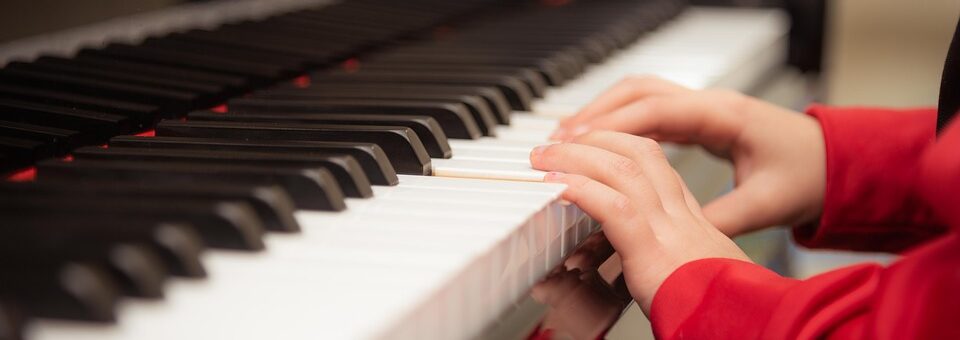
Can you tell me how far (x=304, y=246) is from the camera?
2.10 ft

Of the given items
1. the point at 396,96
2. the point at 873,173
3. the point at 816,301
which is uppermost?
the point at 396,96

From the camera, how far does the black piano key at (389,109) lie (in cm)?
101

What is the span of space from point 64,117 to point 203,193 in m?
0.30

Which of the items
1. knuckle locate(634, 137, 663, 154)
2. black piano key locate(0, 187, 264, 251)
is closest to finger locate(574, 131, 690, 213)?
knuckle locate(634, 137, 663, 154)

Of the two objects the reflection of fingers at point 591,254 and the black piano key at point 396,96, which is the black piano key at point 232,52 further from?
the reflection of fingers at point 591,254

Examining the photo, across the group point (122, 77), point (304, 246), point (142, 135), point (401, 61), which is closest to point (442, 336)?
point (304, 246)

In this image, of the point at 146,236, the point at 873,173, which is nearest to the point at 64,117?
the point at 146,236

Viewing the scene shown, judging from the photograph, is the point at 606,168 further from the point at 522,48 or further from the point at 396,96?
the point at 522,48

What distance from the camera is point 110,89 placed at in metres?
1.01

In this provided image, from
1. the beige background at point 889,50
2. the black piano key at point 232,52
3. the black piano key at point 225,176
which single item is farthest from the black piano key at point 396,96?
the beige background at point 889,50

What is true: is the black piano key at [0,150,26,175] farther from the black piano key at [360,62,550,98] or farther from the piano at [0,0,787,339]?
the black piano key at [360,62,550,98]

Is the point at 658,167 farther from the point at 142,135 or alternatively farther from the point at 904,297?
the point at 142,135

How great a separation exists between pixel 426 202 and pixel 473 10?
996 millimetres

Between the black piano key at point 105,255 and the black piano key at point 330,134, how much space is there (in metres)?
0.33
